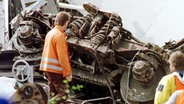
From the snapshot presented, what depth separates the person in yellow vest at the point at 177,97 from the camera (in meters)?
4.07

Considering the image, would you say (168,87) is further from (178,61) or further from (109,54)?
(109,54)

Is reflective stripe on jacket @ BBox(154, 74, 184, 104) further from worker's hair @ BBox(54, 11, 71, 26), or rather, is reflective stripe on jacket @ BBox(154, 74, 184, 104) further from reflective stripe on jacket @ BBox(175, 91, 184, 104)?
worker's hair @ BBox(54, 11, 71, 26)

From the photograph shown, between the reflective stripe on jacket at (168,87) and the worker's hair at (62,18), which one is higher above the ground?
the worker's hair at (62,18)

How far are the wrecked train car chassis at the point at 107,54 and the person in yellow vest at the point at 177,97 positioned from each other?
2.41 meters

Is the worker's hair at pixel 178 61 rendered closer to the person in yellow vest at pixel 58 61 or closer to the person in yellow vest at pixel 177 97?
the person in yellow vest at pixel 177 97

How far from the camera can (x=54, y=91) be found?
246 inches

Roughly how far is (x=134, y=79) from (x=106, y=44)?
0.62 meters

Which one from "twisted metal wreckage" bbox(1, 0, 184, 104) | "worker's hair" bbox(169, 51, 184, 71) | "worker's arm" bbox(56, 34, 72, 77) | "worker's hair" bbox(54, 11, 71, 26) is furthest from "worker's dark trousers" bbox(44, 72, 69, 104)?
"worker's hair" bbox(169, 51, 184, 71)

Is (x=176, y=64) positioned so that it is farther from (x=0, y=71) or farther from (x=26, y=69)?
(x=0, y=71)

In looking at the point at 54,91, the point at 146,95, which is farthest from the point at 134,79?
the point at 54,91

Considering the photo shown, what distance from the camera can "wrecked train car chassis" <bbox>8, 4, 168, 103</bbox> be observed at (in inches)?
265

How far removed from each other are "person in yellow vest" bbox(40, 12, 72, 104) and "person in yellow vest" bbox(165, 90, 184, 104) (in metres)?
2.11

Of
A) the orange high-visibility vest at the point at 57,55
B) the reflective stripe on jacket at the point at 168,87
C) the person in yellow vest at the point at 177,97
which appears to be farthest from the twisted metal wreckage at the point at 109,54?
the person in yellow vest at the point at 177,97

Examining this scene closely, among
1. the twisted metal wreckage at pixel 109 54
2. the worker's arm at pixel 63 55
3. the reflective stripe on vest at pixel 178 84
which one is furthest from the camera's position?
the twisted metal wreckage at pixel 109 54
